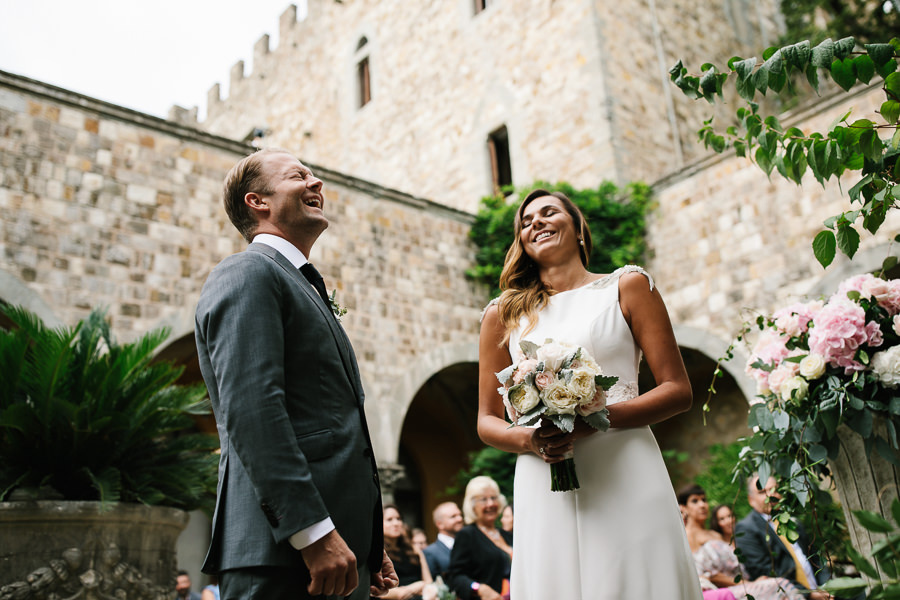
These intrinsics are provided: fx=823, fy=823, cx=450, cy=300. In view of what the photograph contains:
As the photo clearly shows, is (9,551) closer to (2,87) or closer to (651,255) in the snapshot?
(2,87)

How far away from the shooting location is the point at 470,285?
9.60 metres

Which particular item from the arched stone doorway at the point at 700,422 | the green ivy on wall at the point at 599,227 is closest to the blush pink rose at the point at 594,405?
the green ivy on wall at the point at 599,227

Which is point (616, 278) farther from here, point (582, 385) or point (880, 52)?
point (880, 52)

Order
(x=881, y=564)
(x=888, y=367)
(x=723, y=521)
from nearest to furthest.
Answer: (x=881, y=564), (x=888, y=367), (x=723, y=521)

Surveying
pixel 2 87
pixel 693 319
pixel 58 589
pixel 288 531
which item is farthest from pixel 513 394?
pixel 693 319

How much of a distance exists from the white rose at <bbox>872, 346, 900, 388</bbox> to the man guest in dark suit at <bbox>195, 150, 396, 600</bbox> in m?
1.67

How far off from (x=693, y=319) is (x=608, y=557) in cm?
710

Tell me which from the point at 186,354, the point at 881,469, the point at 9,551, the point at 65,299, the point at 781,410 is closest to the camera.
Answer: the point at 881,469

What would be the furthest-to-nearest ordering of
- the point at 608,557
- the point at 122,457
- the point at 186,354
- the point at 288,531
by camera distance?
the point at 186,354 → the point at 122,457 → the point at 608,557 → the point at 288,531

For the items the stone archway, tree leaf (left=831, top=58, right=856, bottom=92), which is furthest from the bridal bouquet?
the stone archway

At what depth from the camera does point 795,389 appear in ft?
8.99

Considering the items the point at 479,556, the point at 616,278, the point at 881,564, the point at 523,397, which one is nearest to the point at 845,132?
the point at 616,278

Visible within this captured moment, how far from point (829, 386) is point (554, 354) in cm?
120

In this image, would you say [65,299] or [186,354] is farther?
[186,354]
